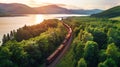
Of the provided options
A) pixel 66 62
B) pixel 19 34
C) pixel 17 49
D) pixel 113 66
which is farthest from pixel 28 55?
pixel 19 34

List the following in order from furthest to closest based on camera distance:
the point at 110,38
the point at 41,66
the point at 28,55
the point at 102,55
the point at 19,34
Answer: the point at 19,34 < the point at 110,38 < the point at 41,66 < the point at 28,55 < the point at 102,55

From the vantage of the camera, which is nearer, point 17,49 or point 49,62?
point 17,49

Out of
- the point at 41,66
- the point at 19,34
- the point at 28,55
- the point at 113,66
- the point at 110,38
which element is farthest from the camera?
the point at 19,34

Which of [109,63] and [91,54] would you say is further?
[91,54]

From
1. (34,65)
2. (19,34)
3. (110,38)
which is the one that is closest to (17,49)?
(34,65)

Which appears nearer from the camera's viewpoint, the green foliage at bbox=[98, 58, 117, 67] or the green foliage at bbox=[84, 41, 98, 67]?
the green foliage at bbox=[98, 58, 117, 67]

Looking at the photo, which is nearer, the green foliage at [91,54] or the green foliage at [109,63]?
the green foliage at [109,63]

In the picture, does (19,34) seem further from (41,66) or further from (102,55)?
(102,55)

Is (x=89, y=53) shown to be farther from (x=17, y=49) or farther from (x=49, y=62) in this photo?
(x=17, y=49)

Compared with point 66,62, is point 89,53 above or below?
above
